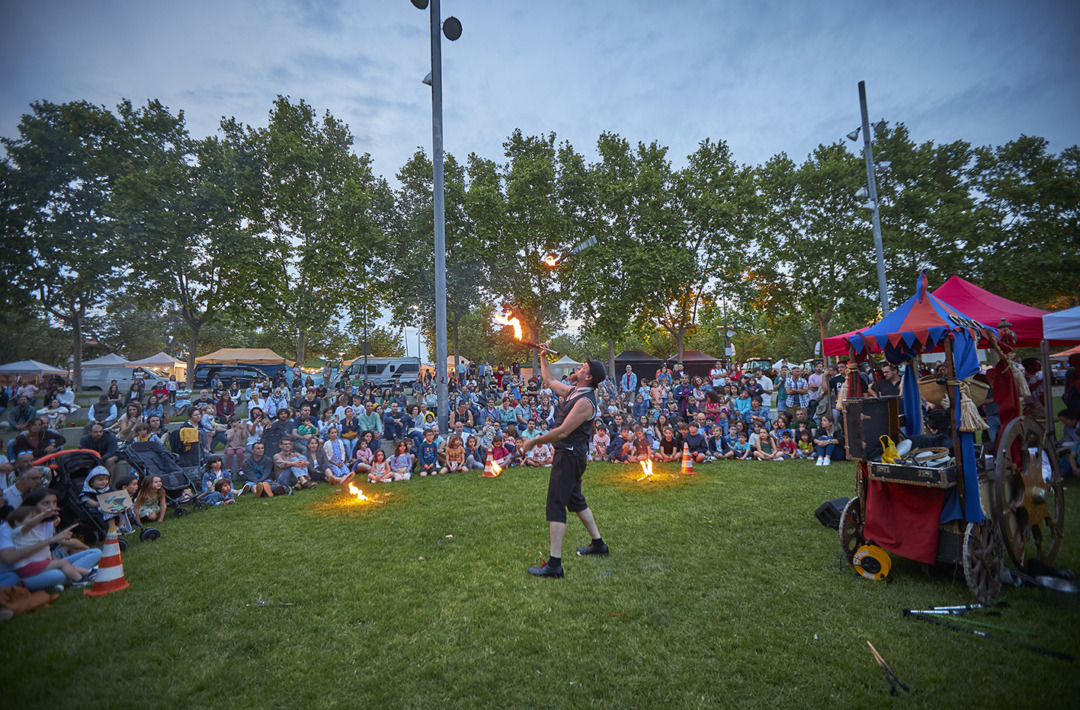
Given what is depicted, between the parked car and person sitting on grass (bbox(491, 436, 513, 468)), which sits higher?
the parked car

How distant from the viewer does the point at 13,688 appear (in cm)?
284

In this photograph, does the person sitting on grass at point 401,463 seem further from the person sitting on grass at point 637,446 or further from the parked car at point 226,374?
the parked car at point 226,374

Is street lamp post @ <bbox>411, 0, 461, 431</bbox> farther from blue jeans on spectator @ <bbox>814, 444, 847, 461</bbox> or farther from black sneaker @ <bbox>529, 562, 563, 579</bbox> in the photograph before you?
blue jeans on spectator @ <bbox>814, 444, 847, 461</bbox>

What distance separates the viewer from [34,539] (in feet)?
14.7

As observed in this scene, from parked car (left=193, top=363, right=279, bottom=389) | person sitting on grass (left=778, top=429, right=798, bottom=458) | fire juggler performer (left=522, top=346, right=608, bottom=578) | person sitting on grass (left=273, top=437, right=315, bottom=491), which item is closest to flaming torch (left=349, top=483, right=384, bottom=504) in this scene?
person sitting on grass (left=273, top=437, right=315, bottom=491)

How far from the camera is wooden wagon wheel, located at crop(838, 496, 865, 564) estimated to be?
4.55 metres

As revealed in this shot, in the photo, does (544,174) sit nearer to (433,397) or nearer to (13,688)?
(433,397)

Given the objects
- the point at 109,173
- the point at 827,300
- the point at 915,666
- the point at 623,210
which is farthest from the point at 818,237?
the point at 109,173

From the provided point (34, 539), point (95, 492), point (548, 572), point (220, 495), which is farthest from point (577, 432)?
point (220, 495)

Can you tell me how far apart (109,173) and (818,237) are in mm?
34587

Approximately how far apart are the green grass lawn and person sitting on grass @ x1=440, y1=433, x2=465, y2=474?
15.2 ft

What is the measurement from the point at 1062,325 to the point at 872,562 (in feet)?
19.7

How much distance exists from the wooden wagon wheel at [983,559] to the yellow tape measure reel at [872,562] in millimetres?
542

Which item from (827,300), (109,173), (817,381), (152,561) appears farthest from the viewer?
(827,300)
